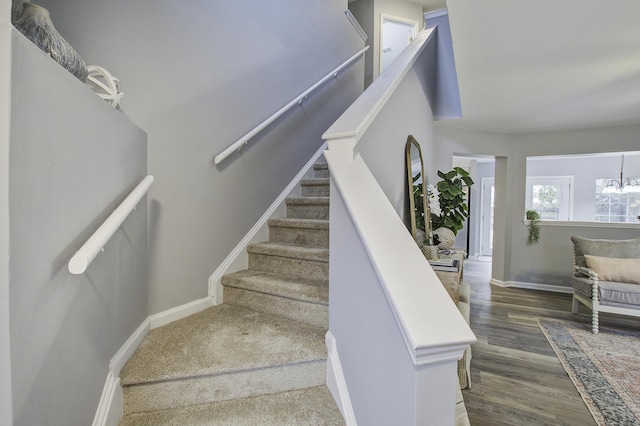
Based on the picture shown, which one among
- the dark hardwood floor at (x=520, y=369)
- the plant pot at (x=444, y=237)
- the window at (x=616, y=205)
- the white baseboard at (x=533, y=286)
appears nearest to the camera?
the dark hardwood floor at (x=520, y=369)

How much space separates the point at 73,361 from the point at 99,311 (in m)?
0.19

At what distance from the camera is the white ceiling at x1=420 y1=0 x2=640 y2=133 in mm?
1644

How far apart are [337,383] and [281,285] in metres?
0.63

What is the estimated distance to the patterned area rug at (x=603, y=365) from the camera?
183 centimetres

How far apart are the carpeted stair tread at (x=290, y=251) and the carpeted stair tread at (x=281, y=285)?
0.13m

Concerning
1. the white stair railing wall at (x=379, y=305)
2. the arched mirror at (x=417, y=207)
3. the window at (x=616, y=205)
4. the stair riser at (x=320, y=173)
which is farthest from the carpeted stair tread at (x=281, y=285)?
the window at (x=616, y=205)

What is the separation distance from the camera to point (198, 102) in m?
1.74

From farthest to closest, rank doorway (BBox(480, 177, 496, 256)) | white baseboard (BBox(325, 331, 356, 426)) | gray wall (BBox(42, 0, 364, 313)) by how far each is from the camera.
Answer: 1. doorway (BBox(480, 177, 496, 256))
2. gray wall (BBox(42, 0, 364, 313))
3. white baseboard (BBox(325, 331, 356, 426))

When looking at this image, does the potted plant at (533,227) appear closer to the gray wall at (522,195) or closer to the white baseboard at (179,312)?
the gray wall at (522,195)

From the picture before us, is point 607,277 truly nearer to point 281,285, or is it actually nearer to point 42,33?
point 281,285

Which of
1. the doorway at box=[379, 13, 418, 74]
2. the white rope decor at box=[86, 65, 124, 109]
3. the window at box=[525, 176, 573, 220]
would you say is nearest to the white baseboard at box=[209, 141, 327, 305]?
the white rope decor at box=[86, 65, 124, 109]

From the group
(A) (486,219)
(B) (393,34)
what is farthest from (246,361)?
(A) (486,219)

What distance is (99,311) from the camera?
3.36 feet

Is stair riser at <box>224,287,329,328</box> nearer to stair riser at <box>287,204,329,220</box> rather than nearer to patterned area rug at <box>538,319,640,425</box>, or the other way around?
stair riser at <box>287,204,329,220</box>
